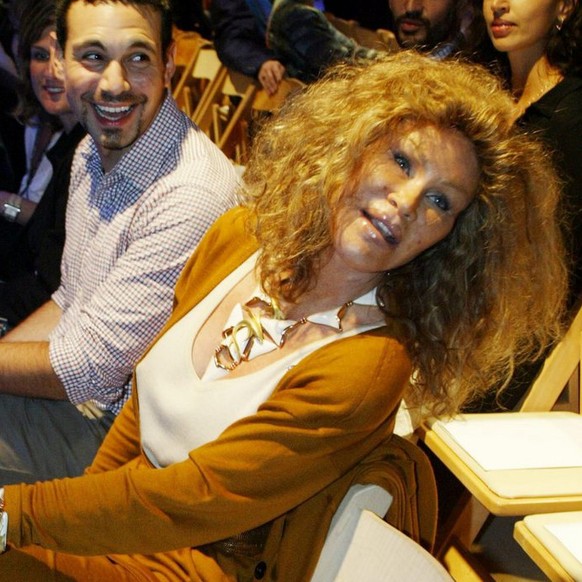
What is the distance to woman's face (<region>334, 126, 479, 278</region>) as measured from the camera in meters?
1.11

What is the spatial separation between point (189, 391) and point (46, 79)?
65.1 inches

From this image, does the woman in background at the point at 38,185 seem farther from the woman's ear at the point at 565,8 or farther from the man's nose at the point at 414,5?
the woman's ear at the point at 565,8

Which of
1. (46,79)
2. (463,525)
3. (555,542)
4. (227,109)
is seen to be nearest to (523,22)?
(463,525)

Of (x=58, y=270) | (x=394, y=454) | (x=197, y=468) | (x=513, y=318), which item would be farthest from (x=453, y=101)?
(x=58, y=270)

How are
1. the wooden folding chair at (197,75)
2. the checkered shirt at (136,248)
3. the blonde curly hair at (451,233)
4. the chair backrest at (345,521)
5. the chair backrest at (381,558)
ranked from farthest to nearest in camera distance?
the wooden folding chair at (197,75), the checkered shirt at (136,248), the blonde curly hair at (451,233), the chair backrest at (345,521), the chair backrest at (381,558)

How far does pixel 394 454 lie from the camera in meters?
1.08

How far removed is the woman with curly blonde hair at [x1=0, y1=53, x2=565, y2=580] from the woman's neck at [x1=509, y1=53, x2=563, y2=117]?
0.70 m

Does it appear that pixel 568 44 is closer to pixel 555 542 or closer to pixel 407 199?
pixel 407 199

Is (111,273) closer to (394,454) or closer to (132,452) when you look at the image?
(132,452)

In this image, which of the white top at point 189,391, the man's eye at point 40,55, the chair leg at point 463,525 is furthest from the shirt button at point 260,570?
the man's eye at point 40,55

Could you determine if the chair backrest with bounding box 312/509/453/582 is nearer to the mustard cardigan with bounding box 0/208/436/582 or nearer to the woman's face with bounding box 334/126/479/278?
the mustard cardigan with bounding box 0/208/436/582

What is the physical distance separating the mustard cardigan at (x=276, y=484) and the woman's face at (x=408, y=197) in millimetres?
125

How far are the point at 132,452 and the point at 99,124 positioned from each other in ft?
2.27

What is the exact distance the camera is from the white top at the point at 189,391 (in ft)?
3.81
